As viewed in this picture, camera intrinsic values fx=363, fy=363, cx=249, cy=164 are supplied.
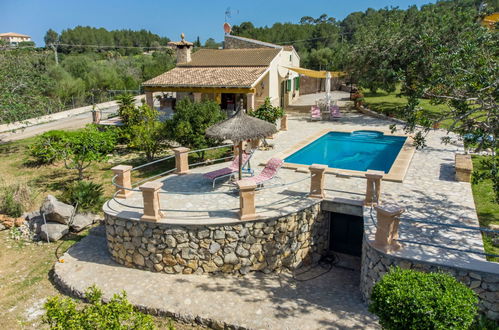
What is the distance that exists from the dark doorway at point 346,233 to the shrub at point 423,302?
447 cm

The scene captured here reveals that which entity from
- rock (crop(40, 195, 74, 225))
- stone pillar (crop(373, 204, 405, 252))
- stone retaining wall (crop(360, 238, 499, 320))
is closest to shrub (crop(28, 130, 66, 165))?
rock (crop(40, 195, 74, 225))

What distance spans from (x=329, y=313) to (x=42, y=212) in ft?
32.0

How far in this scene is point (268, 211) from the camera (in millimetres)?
9914

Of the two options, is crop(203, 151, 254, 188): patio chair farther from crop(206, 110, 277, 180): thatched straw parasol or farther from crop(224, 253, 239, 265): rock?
crop(224, 253, 239, 265): rock

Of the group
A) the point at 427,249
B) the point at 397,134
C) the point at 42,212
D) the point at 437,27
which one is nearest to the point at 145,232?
the point at 42,212

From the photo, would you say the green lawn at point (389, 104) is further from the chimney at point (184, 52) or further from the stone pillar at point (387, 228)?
the stone pillar at point (387, 228)

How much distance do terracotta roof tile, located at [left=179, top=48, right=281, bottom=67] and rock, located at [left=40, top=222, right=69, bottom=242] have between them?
18496 millimetres

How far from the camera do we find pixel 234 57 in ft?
95.1

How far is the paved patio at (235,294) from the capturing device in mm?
7934

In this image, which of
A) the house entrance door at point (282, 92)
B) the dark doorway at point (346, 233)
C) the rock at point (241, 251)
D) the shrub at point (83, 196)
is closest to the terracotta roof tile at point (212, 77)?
the house entrance door at point (282, 92)

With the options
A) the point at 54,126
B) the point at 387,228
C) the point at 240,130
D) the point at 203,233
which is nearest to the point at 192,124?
the point at 240,130

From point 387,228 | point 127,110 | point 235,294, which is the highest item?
point 127,110

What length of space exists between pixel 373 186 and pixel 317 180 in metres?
→ 1.56

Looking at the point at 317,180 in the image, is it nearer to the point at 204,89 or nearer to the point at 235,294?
the point at 235,294
